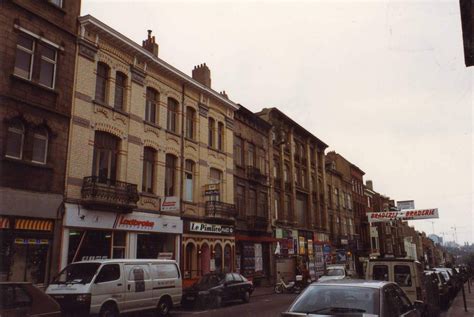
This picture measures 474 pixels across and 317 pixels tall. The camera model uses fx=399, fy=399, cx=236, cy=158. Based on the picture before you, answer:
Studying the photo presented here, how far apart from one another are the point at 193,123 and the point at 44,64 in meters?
10.7

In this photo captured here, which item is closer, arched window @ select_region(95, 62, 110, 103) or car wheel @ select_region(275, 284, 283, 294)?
arched window @ select_region(95, 62, 110, 103)

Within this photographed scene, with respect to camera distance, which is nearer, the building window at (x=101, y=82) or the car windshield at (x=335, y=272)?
the building window at (x=101, y=82)

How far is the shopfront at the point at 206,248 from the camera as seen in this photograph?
923 inches

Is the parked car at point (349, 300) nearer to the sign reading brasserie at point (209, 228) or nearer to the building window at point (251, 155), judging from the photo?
the sign reading brasserie at point (209, 228)

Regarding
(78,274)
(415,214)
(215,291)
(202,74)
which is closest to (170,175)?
(215,291)

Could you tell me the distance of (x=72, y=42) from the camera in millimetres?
18000

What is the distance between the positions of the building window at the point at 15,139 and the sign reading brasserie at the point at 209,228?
35.9 feet

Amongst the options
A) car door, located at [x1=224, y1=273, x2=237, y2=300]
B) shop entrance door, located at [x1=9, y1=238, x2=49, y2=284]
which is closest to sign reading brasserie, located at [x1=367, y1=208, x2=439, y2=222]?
car door, located at [x1=224, y1=273, x2=237, y2=300]

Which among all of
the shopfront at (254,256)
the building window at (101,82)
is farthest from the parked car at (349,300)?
the shopfront at (254,256)

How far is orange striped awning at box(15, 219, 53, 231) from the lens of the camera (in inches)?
577

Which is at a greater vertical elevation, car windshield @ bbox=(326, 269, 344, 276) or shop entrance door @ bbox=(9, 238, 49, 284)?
shop entrance door @ bbox=(9, 238, 49, 284)

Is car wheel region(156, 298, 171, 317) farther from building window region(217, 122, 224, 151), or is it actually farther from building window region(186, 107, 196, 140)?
building window region(217, 122, 224, 151)

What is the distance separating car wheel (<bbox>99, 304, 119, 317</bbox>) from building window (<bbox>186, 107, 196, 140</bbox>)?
46.5ft

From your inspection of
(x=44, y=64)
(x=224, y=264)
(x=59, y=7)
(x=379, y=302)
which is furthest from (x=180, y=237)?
(x=379, y=302)
